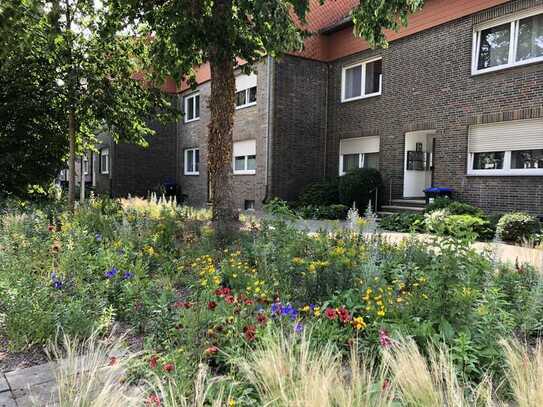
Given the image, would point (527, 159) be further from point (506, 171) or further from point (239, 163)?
point (239, 163)

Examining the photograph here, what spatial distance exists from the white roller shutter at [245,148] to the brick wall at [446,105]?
393 cm

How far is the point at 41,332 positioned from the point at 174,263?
2.08 meters

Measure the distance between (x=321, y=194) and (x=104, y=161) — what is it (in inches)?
684

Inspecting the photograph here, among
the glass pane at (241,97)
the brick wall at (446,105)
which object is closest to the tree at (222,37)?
the brick wall at (446,105)

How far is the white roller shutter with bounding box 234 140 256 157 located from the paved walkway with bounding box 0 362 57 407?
50.4 ft

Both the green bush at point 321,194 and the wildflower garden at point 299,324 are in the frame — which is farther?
the green bush at point 321,194

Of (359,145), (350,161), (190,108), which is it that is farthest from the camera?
(190,108)

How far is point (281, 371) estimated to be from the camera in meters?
2.15

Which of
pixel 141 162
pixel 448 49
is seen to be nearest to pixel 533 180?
pixel 448 49

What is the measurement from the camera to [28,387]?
2379 millimetres

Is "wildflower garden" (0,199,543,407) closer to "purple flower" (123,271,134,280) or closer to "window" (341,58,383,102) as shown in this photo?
"purple flower" (123,271,134,280)

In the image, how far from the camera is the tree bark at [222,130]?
7.35m

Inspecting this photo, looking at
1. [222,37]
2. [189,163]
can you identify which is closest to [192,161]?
[189,163]

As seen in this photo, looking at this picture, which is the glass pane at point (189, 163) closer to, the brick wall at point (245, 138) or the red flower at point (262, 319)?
the brick wall at point (245, 138)
